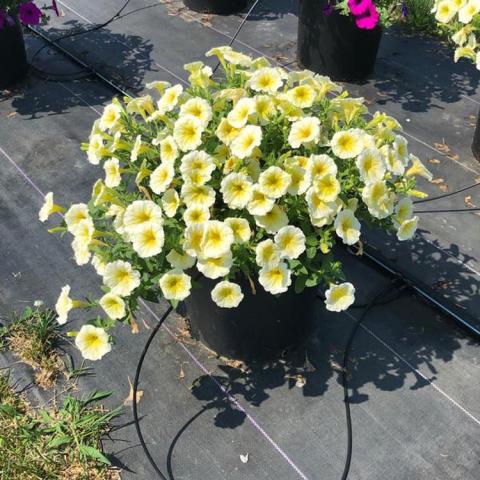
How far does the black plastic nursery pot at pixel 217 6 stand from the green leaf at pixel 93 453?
446cm

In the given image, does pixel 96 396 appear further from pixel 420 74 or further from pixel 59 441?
pixel 420 74

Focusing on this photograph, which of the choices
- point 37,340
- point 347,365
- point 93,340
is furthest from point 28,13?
point 347,365

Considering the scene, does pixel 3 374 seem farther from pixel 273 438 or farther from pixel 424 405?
pixel 424 405

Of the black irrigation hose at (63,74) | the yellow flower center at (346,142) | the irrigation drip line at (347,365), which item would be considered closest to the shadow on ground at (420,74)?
the irrigation drip line at (347,365)

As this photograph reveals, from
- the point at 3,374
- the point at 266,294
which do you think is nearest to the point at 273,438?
the point at 266,294

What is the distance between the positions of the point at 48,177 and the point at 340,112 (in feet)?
6.98

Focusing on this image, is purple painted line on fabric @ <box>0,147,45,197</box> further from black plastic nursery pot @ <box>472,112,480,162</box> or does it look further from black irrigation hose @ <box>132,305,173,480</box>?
black plastic nursery pot @ <box>472,112,480,162</box>

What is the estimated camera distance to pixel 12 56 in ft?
13.7

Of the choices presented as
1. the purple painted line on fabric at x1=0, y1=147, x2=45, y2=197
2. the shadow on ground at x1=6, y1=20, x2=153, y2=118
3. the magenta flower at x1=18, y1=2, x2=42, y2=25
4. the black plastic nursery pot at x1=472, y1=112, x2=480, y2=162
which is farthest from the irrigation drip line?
the magenta flower at x1=18, y1=2, x2=42, y2=25

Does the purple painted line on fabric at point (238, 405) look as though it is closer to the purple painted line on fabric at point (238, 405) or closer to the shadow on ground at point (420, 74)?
the purple painted line on fabric at point (238, 405)

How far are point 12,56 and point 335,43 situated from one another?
2.47m

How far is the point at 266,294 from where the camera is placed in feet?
6.75

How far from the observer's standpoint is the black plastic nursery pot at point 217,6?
17.4 ft

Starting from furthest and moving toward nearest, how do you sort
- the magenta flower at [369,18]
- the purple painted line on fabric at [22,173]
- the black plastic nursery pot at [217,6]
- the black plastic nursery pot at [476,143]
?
the black plastic nursery pot at [217,6] < the magenta flower at [369,18] < the black plastic nursery pot at [476,143] < the purple painted line on fabric at [22,173]
